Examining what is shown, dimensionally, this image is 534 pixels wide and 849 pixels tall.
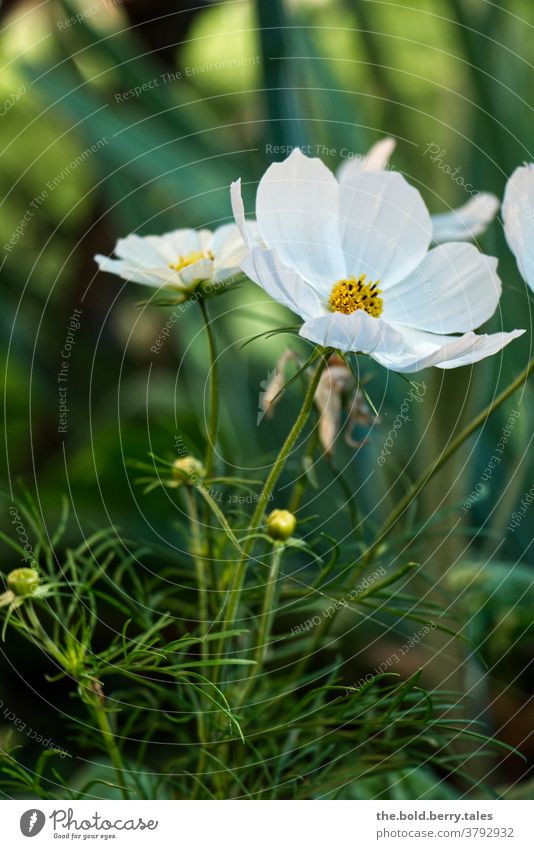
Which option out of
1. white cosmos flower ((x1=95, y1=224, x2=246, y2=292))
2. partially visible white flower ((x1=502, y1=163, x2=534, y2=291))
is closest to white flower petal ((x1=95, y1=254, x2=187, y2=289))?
white cosmos flower ((x1=95, y1=224, x2=246, y2=292))

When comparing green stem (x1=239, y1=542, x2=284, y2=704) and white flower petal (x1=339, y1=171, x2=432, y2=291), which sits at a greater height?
white flower petal (x1=339, y1=171, x2=432, y2=291)

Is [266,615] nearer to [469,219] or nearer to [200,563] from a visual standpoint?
[200,563]

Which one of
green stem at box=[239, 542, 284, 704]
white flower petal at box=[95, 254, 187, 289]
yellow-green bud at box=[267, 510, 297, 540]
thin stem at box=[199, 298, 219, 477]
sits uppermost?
white flower petal at box=[95, 254, 187, 289]

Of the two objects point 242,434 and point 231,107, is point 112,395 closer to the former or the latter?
point 242,434

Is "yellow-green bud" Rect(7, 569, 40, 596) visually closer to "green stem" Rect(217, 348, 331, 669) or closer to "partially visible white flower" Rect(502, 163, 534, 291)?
"green stem" Rect(217, 348, 331, 669)

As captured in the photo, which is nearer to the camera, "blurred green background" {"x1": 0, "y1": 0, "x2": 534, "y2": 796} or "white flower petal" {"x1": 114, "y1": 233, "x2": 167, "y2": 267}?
"white flower petal" {"x1": 114, "y1": 233, "x2": 167, "y2": 267}

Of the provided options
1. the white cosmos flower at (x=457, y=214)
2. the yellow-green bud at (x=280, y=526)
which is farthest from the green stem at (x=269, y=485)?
the white cosmos flower at (x=457, y=214)

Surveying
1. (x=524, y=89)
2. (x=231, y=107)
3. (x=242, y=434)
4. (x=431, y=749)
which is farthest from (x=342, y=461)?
(x=231, y=107)
